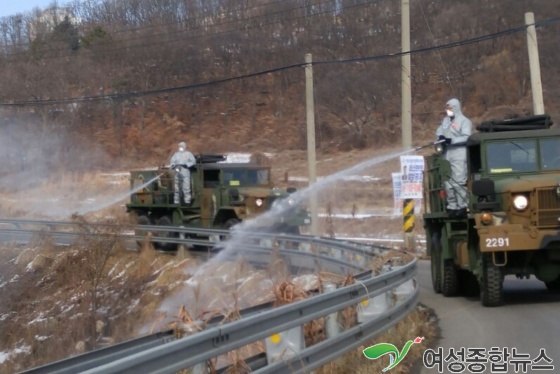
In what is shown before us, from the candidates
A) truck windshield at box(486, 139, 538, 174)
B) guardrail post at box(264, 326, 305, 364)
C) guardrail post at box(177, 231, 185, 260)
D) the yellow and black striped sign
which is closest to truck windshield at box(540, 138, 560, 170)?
truck windshield at box(486, 139, 538, 174)

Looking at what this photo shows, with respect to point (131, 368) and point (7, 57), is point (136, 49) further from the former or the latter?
point (131, 368)

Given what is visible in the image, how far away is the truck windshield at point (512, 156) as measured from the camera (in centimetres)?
1433

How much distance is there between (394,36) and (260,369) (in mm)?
61029

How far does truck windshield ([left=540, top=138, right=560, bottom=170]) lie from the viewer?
14258mm

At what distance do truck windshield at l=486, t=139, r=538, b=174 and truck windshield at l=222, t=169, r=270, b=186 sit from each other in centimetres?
1319

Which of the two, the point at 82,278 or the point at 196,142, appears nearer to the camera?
the point at 82,278

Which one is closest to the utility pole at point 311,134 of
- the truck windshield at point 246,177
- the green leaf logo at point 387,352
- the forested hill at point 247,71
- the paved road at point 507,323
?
the truck windshield at point 246,177

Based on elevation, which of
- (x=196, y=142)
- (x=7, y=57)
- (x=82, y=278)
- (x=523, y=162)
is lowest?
(x=82, y=278)

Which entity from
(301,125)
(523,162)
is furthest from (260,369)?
(301,125)

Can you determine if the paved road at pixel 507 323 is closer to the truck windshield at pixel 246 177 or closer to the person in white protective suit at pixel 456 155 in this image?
the person in white protective suit at pixel 456 155

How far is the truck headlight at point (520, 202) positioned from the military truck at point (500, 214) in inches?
0.6

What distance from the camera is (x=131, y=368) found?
5.41m

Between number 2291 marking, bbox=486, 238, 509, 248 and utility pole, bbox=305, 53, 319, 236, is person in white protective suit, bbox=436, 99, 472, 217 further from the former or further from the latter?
Answer: utility pole, bbox=305, 53, 319, 236

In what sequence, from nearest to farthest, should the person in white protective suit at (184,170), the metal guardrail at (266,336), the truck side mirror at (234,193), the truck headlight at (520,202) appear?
the metal guardrail at (266,336) → the truck headlight at (520,202) → the truck side mirror at (234,193) → the person in white protective suit at (184,170)
